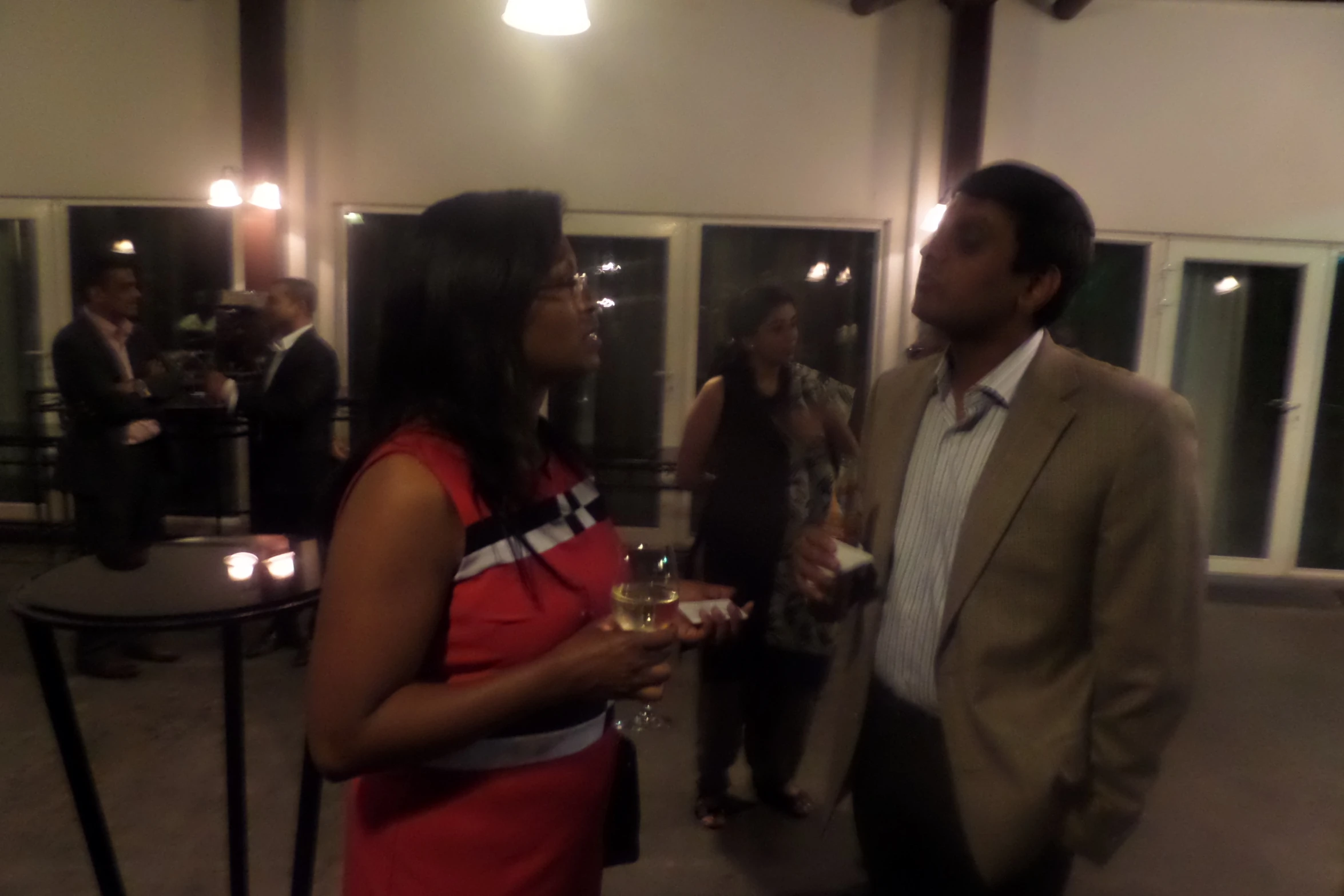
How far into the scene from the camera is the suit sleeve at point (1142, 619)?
1.24 meters

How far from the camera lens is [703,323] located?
18.7ft

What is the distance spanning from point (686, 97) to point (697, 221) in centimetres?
76

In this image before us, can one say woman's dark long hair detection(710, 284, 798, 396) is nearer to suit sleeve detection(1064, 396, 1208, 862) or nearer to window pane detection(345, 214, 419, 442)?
suit sleeve detection(1064, 396, 1208, 862)

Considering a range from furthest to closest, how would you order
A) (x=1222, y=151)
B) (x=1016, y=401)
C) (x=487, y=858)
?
(x=1222, y=151) < (x=1016, y=401) < (x=487, y=858)

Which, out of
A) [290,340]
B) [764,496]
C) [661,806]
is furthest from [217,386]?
[764,496]

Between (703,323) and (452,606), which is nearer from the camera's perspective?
(452,606)

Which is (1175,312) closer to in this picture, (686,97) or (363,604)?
(686,97)

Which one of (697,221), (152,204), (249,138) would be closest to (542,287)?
(697,221)

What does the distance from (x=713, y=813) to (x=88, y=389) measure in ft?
9.33

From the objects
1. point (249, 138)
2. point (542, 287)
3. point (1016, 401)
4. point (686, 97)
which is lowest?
point (1016, 401)

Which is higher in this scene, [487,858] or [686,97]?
[686,97]

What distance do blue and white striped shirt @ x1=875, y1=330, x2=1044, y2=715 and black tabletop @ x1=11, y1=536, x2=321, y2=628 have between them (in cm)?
111

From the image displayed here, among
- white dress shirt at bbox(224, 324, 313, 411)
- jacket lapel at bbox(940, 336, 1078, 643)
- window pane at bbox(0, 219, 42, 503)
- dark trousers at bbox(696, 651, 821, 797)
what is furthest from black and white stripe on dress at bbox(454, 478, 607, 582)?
window pane at bbox(0, 219, 42, 503)

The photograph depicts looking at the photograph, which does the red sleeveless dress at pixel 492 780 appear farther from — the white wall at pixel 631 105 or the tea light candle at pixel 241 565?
the white wall at pixel 631 105
